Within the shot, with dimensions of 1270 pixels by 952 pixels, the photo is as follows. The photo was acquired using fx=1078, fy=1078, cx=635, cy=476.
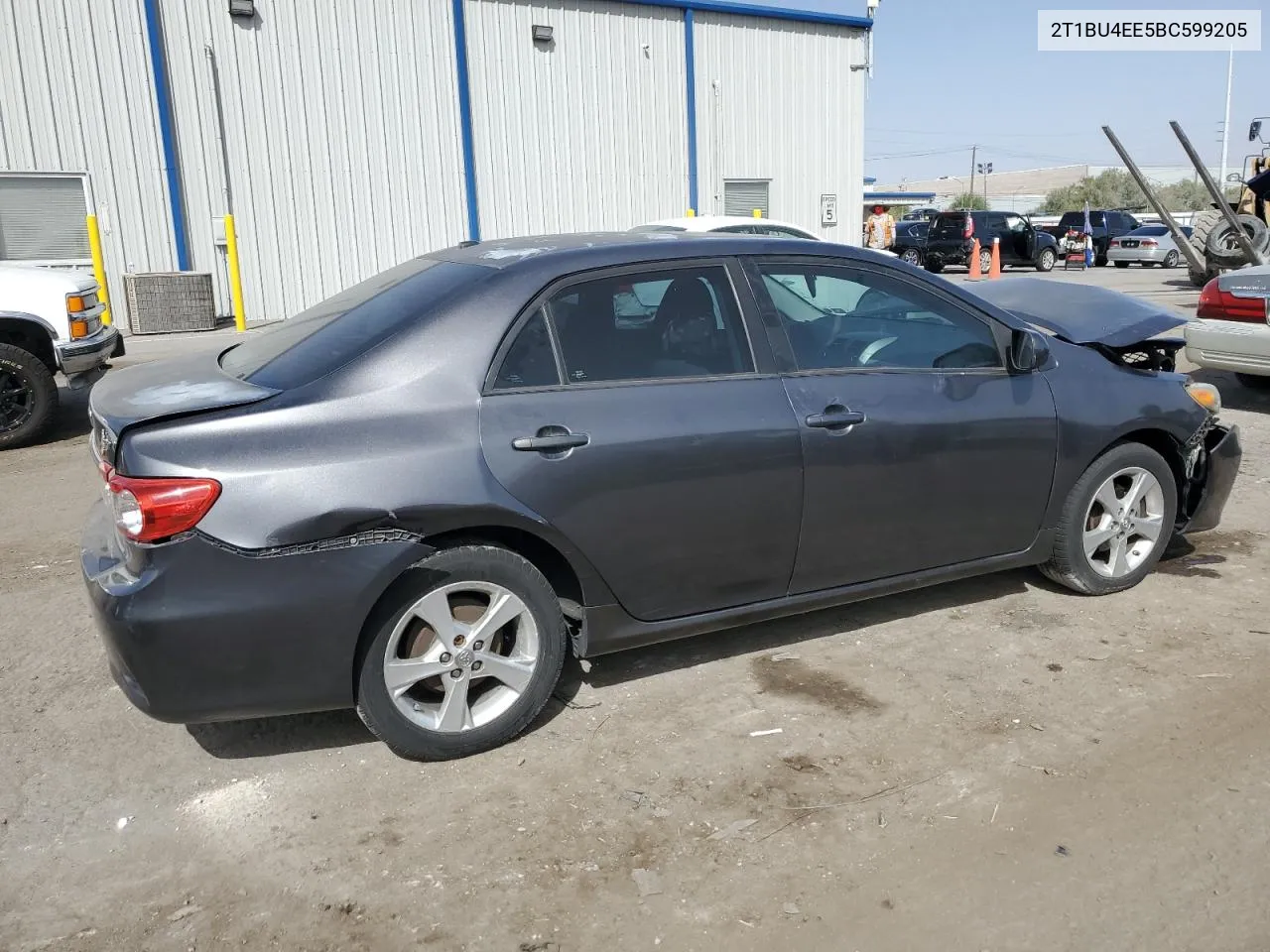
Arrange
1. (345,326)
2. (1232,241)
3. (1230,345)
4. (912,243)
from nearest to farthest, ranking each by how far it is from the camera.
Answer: (345,326) < (1230,345) < (1232,241) < (912,243)

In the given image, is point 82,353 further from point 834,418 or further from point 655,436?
point 834,418

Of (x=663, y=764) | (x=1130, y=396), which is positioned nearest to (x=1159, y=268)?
(x=1130, y=396)

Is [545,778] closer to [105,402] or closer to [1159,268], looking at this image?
[105,402]

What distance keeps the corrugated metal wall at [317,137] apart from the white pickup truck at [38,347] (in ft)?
28.5

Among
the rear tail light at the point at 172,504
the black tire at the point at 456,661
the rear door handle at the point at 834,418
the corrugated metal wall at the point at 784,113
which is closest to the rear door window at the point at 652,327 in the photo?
the rear door handle at the point at 834,418

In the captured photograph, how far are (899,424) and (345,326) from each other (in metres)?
1.99

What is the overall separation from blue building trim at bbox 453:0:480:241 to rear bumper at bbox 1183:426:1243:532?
1462 centimetres

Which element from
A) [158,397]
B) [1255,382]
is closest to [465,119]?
[1255,382]

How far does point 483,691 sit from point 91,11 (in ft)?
49.7

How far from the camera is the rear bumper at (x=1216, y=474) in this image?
4840mm

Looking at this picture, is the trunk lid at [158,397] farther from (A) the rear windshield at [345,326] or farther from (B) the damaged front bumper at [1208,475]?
(B) the damaged front bumper at [1208,475]

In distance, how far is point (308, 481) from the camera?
3051mm

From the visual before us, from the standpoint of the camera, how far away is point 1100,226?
107 feet

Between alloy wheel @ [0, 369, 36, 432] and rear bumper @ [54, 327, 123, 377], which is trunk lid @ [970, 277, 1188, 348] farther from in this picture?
alloy wheel @ [0, 369, 36, 432]
